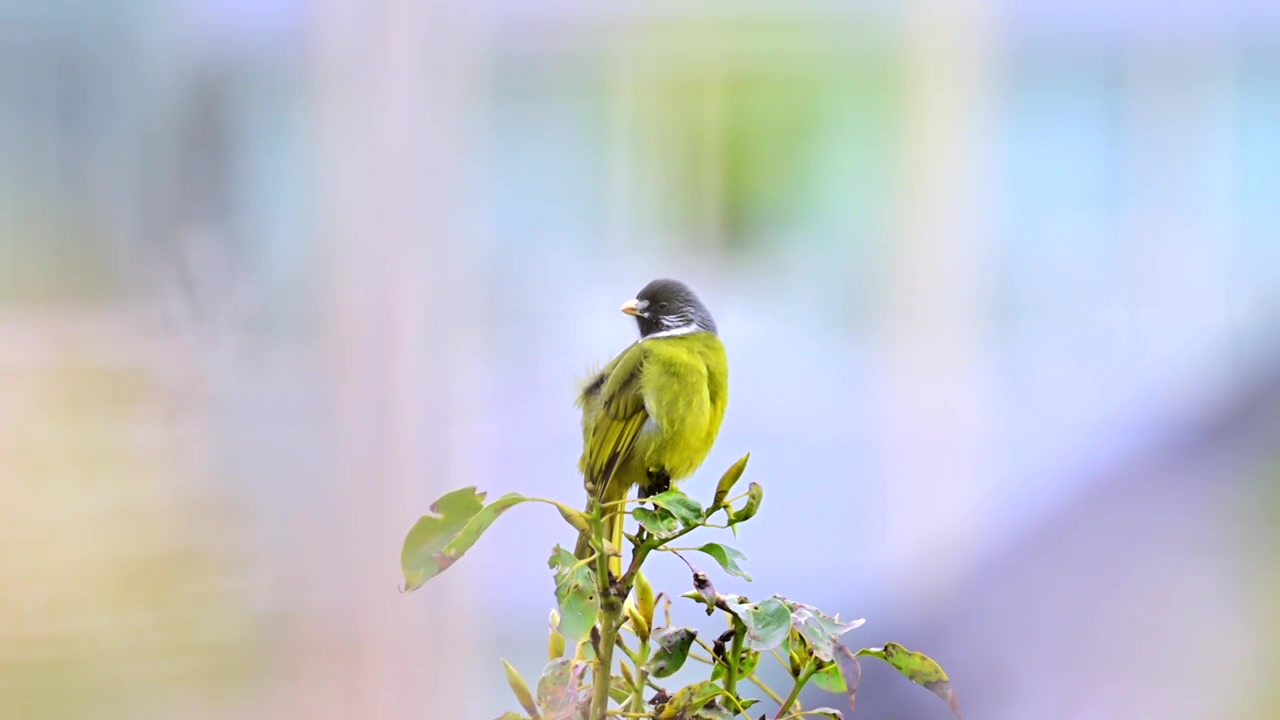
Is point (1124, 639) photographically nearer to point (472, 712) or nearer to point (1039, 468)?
point (1039, 468)

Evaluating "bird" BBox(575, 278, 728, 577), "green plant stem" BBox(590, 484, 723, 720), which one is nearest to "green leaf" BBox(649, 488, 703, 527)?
"green plant stem" BBox(590, 484, 723, 720)

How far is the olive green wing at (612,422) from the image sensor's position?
33.3 inches

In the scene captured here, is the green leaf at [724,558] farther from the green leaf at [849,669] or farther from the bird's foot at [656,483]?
the bird's foot at [656,483]

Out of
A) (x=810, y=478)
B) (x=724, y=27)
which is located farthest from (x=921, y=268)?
(x=724, y=27)

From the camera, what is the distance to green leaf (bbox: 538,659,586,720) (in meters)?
0.52

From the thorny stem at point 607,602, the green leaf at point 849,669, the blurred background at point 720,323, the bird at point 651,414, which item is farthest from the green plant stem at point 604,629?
the blurred background at point 720,323

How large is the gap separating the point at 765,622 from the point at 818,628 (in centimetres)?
3

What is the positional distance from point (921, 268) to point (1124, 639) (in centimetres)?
76

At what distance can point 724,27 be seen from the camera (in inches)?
70.2

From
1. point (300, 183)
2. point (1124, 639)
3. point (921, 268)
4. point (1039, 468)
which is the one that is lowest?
point (1124, 639)

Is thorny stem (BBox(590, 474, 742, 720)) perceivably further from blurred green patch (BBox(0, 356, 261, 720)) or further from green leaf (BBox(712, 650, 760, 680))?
blurred green patch (BBox(0, 356, 261, 720))

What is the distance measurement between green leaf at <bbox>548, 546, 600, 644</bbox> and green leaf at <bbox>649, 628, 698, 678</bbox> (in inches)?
2.1

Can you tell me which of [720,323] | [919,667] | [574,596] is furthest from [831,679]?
[720,323]

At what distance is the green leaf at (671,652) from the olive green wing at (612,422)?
0.29 meters
